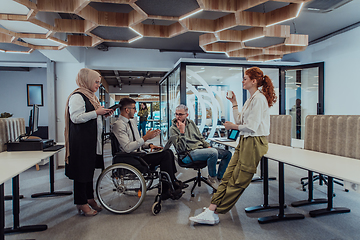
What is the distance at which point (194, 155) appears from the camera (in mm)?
2922

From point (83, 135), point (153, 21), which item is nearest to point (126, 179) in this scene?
point (83, 135)

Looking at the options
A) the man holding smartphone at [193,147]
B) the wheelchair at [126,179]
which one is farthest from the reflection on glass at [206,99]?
the wheelchair at [126,179]

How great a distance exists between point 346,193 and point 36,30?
16.0 ft

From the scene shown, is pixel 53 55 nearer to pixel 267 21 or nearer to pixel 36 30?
pixel 36 30

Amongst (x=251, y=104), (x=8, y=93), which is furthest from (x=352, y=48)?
(x=8, y=93)

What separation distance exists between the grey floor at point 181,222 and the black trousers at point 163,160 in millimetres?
Result: 499

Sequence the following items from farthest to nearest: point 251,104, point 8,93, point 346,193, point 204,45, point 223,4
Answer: point 8,93, point 204,45, point 346,193, point 223,4, point 251,104

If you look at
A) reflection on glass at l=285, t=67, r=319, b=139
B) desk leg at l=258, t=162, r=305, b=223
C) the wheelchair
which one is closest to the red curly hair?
desk leg at l=258, t=162, r=305, b=223

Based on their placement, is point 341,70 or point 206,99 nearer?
point 341,70

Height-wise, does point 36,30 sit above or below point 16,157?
above

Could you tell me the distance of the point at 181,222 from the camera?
2.32m

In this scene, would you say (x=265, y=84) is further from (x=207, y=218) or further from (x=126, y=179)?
(x=126, y=179)

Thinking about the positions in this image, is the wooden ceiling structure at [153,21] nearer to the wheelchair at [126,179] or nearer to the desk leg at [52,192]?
the wheelchair at [126,179]

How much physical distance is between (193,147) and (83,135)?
57.1 inches
